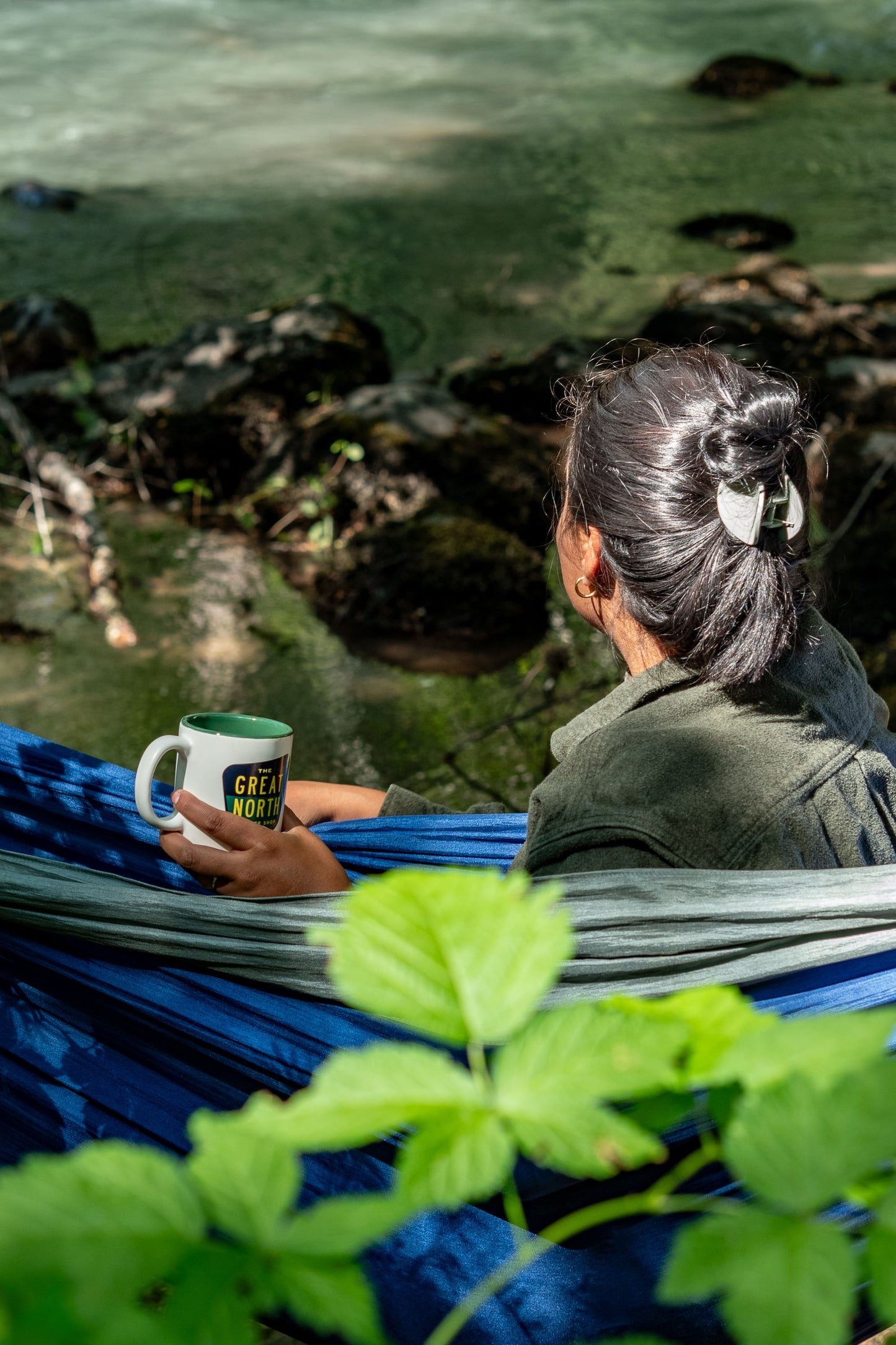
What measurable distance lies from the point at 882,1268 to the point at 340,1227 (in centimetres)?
19

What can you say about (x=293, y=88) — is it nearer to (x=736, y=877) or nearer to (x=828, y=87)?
(x=828, y=87)

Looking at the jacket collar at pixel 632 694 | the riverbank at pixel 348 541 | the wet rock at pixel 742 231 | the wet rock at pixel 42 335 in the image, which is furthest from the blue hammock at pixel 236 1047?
the wet rock at pixel 742 231

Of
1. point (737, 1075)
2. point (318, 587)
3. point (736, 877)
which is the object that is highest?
point (737, 1075)

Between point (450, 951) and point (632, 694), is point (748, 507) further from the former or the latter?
point (450, 951)

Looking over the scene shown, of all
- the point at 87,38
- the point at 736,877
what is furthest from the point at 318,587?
the point at 87,38

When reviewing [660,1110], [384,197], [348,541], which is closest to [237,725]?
[660,1110]

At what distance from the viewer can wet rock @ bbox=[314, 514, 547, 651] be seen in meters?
3.96

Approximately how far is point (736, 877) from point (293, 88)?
1199 cm

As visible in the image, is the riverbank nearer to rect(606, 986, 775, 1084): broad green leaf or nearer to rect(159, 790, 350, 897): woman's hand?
rect(159, 790, 350, 897): woman's hand

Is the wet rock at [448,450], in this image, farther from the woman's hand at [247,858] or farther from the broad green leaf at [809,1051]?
the broad green leaf at [809,1051]

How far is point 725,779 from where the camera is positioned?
3.92 ft

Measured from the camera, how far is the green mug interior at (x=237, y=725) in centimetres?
136

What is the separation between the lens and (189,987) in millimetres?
1274

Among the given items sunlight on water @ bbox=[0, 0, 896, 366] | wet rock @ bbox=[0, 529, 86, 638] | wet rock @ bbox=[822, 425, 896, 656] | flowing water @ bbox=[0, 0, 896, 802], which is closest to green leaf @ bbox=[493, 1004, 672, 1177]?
flowing water @ bbox=[0, 0, 896, 802]
